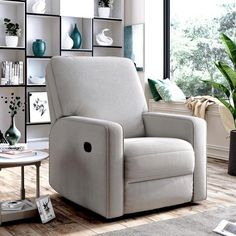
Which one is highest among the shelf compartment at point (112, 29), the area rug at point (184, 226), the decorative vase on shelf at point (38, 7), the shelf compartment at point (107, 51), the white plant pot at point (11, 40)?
the decorative vase on shelf at point (38, 7)

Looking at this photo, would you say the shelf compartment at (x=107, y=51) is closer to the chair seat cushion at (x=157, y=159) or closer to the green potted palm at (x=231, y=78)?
the green potted palm at (x=231, y=78)

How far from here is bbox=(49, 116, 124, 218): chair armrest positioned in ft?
8.86

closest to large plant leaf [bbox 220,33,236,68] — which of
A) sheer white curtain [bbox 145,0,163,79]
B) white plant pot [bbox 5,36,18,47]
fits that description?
sheer white curtain [bbox 145,0,163,79]

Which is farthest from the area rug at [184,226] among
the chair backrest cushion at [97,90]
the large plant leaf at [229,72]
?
the large plant leaf at [229,72]

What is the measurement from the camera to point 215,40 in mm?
5355

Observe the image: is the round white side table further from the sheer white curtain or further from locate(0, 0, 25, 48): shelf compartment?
the sheer white curtain

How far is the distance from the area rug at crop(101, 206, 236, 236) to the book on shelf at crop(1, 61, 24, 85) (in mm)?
3092

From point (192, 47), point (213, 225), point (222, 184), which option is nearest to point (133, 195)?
point (213, 225)

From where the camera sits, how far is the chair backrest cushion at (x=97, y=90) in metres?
3.21

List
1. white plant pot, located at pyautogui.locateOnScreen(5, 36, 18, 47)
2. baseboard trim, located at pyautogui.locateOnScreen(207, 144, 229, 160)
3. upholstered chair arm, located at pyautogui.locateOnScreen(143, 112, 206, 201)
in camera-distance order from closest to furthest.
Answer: upholstered chair arm, located at pyautogui.locateOnScreen(143, 112, 206, 201), baseboard trim, located at pyautogui.locateOnScreen(207, 144, 229, 160), white plant pot, located at pyautogui.locateOnScreen(5, 36, 18, 47)

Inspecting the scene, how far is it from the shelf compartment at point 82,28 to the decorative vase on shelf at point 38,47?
1.19 feet

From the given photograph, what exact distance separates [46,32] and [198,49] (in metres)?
1.83

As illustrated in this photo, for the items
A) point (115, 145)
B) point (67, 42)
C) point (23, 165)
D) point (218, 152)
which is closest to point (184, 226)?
point (115, 145)

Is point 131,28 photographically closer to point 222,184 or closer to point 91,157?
point 222,184
